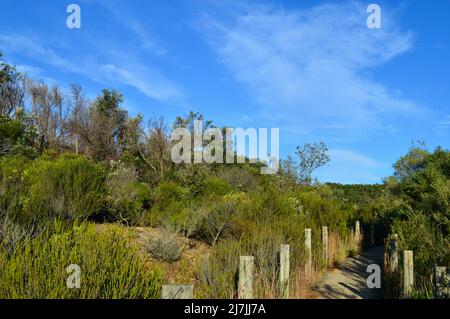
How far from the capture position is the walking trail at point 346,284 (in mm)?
8664

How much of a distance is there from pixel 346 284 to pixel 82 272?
6780 millimetres

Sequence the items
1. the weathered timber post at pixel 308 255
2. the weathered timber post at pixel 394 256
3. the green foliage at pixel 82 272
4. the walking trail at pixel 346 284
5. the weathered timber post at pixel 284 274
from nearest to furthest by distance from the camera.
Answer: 1. the green foliage at pixel 82 272
2. the weathered timber post at pixel 284 274
3. the walking trail at pixel 346 284
4. the weathered timber post at pixel 394 256
5. the weathered timber post at pixel 308 255

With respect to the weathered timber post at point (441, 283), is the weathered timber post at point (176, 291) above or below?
above

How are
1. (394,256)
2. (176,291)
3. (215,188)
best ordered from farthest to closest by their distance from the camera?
(215,188) → (394,256) → (176,291)

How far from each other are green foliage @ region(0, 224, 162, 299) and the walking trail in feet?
14.1

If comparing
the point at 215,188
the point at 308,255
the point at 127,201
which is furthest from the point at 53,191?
the point at 215,188

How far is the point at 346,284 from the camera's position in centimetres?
970

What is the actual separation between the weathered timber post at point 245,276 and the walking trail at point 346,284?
9.80 ft

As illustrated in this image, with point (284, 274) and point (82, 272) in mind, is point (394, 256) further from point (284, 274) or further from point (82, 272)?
point (82, 272)

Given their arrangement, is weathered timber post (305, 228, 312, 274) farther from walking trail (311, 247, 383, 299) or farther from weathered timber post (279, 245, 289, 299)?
weathered timber post (279, 245, 289, 299)

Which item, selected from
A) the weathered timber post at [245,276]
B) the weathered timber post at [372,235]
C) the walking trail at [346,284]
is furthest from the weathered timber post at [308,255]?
the weathered timber post at [372,235]

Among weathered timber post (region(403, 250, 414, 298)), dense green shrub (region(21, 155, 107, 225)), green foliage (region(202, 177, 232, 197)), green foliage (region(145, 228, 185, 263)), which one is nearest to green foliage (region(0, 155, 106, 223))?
dense green shrub (region(21, 155, 107, 225))

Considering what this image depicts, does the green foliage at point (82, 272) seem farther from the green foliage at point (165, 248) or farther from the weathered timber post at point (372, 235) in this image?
the weathered timber post at point (372, 235)

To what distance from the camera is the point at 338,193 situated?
105 ft
